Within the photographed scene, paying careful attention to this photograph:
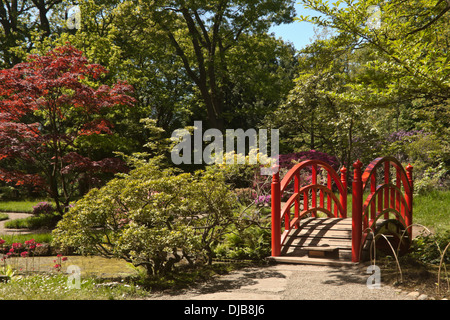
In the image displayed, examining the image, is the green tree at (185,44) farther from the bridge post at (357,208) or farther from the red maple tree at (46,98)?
the bridge post at (357,208)

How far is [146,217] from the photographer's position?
5535 mm

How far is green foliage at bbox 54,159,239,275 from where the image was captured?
5.26 m

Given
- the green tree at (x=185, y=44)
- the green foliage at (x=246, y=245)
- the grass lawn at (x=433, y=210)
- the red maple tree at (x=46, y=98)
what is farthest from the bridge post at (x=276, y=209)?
the green tree at (x=185, y=44)

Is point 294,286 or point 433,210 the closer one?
point 294,286

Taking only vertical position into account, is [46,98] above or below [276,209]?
above

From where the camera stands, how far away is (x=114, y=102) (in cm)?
1069

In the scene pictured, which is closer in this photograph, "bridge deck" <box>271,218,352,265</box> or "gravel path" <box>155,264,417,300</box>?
"gravel path" <box>155,264,417,300</box>

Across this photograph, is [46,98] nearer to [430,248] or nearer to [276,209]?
[276,209]

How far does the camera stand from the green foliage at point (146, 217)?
5258mm

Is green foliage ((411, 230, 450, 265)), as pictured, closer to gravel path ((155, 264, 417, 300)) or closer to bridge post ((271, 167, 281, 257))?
gravel path ((155, 264, 417, 300))

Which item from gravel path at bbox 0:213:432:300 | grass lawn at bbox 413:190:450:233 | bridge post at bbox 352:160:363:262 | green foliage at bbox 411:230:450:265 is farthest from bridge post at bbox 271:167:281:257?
grass lawn at bbox 413:190:450:233

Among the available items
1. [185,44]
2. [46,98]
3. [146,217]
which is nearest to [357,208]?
[146,217]

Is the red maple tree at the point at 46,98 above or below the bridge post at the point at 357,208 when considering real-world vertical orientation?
above

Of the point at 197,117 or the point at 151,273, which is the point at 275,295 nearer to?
the point at 151,273
